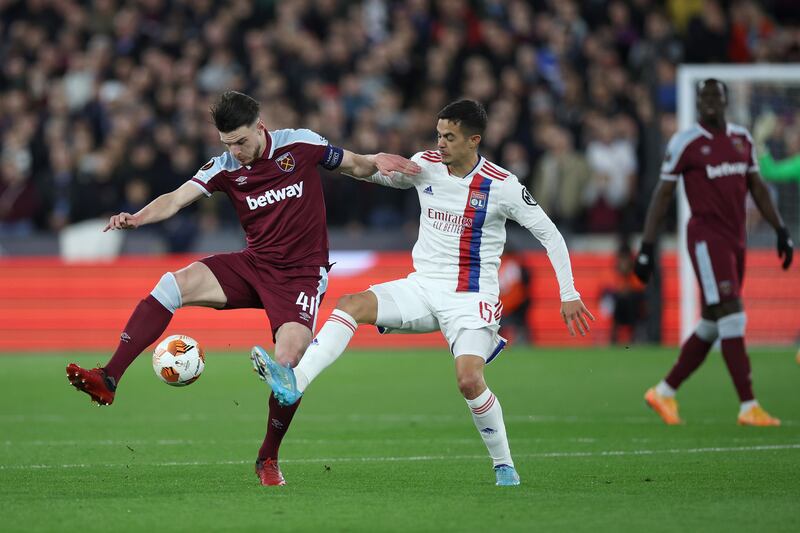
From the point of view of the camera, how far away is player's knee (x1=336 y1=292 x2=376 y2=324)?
8203mm

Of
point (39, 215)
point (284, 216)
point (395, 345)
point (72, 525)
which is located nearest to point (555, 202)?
point (395, 345)

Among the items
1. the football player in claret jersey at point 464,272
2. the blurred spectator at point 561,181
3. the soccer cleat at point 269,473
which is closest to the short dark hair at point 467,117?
the football player in claret jersey at point 464,272

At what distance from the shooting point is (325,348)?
26.1 ft

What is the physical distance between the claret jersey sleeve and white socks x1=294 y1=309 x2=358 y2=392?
1.16m

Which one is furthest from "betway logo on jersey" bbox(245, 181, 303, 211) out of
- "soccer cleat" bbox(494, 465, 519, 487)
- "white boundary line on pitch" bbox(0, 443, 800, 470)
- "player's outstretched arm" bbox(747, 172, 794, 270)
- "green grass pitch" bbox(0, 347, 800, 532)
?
"player's outstretched arm" bbox(747, 172, 794, 270)

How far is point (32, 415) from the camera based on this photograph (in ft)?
42.1

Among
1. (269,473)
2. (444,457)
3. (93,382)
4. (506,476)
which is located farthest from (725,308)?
(93,382)

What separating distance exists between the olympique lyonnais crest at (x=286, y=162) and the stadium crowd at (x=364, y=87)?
11786mm

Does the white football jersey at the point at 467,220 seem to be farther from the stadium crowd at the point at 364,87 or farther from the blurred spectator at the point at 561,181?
the blurred spectator at the point at 561,181

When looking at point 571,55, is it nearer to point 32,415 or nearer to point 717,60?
point 717,60

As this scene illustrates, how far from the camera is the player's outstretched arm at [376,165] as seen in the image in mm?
8461

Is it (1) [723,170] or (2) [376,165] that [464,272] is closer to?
(2) [376,165]

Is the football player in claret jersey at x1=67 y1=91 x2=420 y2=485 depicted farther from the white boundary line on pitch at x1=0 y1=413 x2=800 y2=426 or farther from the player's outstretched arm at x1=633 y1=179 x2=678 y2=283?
the white boundary line on pitch at x1=0 y1=413 x2=800 y2=426

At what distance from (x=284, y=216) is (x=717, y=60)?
47.7ft
